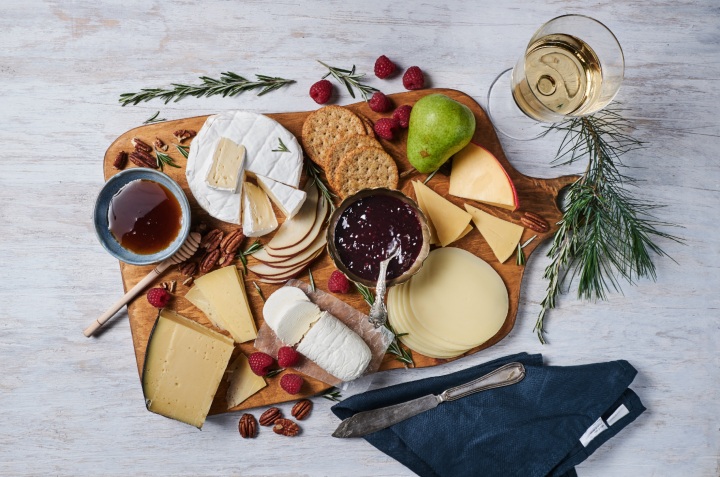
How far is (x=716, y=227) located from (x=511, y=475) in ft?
4.76

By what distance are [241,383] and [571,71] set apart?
1875 mm

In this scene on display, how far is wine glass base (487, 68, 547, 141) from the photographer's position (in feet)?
8.00

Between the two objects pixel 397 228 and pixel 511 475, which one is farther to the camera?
pixel 511 475

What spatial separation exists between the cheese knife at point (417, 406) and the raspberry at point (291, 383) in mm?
251

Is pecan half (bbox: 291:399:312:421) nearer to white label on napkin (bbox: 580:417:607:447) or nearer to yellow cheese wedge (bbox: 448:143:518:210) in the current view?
yellow cheese wedge (bbox: 448:143:518:210)

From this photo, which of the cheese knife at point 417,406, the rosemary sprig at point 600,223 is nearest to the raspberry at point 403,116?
the rosemary sprig at point 600,223

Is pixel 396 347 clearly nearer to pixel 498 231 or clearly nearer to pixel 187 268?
pixel 498 231

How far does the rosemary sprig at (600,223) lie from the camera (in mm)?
2355

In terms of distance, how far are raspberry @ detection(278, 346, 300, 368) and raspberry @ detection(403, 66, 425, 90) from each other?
4.01ft

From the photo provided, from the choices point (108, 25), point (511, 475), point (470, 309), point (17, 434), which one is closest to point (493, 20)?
point (470, 309)

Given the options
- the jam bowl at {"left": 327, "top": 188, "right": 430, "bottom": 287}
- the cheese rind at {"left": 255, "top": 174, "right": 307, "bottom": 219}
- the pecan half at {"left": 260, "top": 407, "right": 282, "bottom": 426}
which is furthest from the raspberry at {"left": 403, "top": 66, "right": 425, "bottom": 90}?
the pecan half at {"left": 260, "top": 407, "right": 282, "bottom": 426}

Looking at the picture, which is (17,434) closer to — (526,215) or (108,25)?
(108,25)

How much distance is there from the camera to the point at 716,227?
2.53m

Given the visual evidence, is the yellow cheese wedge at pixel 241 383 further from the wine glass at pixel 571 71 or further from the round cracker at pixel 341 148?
the wine glass at pixel 571 71
